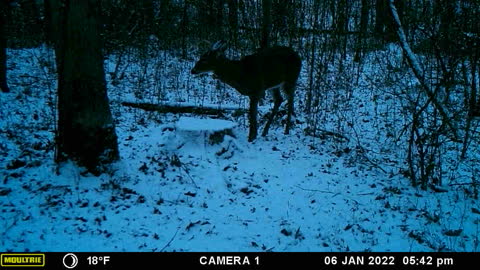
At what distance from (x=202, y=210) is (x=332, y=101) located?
724cm

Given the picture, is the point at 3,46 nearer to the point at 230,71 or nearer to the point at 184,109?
→ the point at 184,109

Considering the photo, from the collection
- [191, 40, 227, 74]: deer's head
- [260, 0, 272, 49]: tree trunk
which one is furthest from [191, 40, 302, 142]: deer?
[260, 0, 272, 49]: tree trunk

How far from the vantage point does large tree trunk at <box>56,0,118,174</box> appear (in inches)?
197

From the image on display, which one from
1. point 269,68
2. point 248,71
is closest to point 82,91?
point 248,71

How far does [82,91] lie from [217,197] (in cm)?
250

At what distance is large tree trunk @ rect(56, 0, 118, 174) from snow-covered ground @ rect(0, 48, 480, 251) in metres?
0.33

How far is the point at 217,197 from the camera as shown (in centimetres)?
530

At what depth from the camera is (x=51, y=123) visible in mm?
7379

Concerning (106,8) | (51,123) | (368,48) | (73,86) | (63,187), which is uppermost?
(106,8)

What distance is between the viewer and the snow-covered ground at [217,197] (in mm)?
4156
